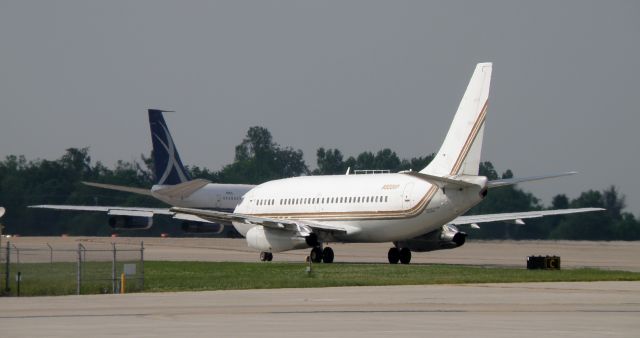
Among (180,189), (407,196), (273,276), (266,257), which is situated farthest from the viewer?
(180,189)

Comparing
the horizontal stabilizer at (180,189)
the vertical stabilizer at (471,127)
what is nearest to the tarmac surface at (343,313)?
the vertical stabilizer at (471,127)

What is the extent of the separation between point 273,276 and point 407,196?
1001cm

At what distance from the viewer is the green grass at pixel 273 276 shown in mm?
37375

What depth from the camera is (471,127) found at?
1922 inches

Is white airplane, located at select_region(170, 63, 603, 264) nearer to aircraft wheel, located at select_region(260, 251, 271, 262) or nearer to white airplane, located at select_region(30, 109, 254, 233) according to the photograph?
aircraft wheel, located at select_region(260, 251, 271, 262)

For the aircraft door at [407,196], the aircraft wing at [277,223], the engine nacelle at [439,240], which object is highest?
the aircraft door at [407,196]

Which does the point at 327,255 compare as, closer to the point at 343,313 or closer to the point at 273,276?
the point at 273,276

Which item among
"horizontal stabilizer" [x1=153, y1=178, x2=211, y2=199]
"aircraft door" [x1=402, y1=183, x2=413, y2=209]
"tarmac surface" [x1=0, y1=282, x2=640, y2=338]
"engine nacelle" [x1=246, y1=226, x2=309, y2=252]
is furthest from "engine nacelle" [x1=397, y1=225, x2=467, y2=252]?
"horizontal stabilizer" [x1=153, y1=178, x2=211, y2=199]

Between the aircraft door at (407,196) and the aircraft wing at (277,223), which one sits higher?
the aircraft door at (407,196)

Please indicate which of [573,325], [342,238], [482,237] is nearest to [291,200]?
[342,238]

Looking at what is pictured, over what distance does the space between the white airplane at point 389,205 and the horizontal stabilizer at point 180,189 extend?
58.0 feet

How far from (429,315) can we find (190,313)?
15.7 ft

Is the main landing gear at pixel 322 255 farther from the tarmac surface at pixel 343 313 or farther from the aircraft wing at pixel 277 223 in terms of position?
the tarmac surface at pixel 343 313

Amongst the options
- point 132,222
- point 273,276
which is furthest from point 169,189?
point 273,276
